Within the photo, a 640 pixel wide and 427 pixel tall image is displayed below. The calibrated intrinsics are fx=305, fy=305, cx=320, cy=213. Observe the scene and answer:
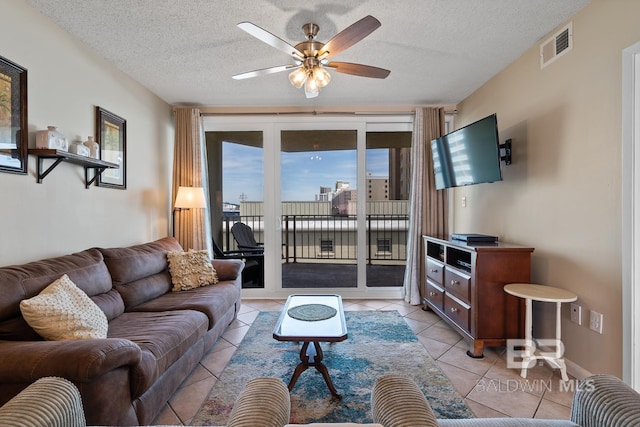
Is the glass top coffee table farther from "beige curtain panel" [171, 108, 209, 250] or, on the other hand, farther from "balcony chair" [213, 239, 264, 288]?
"beige curtain panel" [171, 108, 209, 250]

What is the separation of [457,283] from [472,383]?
91 cm

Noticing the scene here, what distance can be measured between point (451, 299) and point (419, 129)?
216cm

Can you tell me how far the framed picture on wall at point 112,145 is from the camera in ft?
8.99

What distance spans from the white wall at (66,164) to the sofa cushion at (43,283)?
245 millimetres

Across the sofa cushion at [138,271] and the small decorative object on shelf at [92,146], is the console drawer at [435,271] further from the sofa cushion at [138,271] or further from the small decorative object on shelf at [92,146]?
the small decorative object on shelf at [92,146]

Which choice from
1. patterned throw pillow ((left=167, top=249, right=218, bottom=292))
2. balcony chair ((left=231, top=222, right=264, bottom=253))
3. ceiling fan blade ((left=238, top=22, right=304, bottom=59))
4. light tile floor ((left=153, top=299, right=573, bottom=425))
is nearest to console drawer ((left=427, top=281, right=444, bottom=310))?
light tile floor ((left=153, top=299, right=573, bottom=425))

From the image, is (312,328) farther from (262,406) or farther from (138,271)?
(138,271)

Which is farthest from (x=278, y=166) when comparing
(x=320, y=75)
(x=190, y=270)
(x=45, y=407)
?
(x=45, y=407)

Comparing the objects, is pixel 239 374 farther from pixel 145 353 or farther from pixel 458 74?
pixel 458 74

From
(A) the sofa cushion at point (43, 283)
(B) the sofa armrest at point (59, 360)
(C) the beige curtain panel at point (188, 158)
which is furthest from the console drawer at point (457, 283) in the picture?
(C) the beige curtain panel at point (188, 158)

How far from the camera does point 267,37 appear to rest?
6.38 ft

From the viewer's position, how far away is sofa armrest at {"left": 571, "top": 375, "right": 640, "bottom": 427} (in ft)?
2.57

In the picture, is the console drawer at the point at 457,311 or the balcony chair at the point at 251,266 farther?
the balcony chair at the point at 251,266

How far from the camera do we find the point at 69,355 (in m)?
1.30
